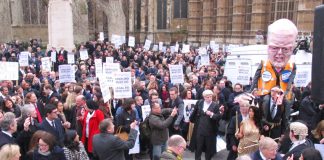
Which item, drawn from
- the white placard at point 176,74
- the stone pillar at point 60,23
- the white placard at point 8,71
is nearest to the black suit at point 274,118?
the white placard at point 176,74

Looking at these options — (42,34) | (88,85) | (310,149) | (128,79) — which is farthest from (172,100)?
(42,34)

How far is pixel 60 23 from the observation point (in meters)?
20.0

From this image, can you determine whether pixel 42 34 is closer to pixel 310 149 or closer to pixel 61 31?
pixel 61 31

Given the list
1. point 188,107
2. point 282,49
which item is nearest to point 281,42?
point 282,49

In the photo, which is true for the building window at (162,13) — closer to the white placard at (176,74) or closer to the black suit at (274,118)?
the white placard at (176,74)

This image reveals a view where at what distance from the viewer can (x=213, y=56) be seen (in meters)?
19.5

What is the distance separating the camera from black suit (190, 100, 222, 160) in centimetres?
783

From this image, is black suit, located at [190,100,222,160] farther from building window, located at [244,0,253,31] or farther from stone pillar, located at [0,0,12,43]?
stone pillar, located at [0,0,12,43]

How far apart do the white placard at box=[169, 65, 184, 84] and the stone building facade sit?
1010 centimetres

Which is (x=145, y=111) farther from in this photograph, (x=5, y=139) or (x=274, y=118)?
(x=5, y=139)

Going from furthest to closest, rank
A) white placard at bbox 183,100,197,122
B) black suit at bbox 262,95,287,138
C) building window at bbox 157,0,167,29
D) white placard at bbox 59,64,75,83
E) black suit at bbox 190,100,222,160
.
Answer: building window at bbox 157,0,167,29 < white placard at bbox 59,64,75,83 < white placard at bbox 183,100,197,122 < black suit at bbox 190,100,222,160 < black suit at bbox 262,95,287,138

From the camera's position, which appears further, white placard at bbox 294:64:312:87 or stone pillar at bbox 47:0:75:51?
stone pillar at bbox 47:0:75:51

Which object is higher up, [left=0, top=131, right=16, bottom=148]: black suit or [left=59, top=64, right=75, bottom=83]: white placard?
[left=59, top=64, right=75, bottom=83]: white placard

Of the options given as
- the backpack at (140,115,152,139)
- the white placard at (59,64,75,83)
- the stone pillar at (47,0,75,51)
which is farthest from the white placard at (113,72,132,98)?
the stone pillar at (47,0,75,51)
